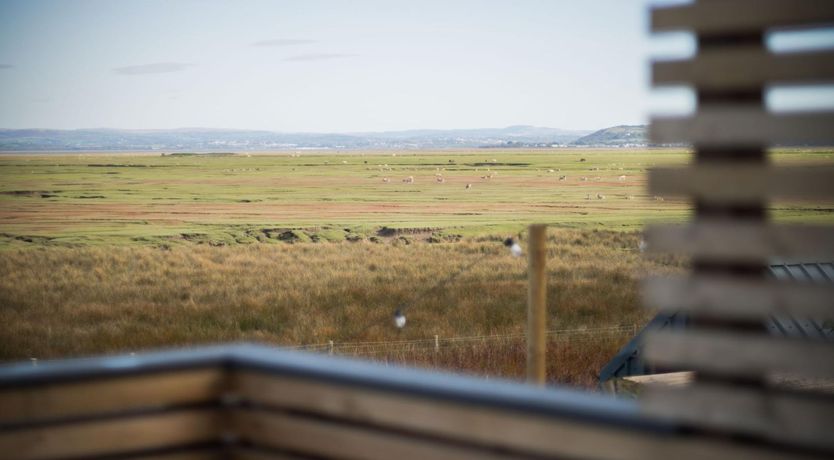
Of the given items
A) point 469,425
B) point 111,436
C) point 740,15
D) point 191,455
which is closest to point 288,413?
point 191,455

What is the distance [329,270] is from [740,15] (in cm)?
3344

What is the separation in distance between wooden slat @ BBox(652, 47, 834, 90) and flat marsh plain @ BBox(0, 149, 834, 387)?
183 mm

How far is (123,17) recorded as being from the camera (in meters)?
111

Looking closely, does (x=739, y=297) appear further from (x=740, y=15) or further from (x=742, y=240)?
(x=740, y=15)

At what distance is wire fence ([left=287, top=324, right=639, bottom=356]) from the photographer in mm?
19766

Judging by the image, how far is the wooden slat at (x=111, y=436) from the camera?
2.19 metres

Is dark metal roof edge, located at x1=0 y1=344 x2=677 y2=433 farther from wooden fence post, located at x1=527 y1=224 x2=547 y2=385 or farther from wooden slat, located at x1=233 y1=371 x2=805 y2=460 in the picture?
wooden fence post, located at x1=527 y1=224 x2=547 y2=385

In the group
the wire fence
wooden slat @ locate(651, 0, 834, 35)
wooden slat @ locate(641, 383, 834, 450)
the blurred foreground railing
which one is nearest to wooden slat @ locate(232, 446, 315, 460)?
the blurred foreground railing

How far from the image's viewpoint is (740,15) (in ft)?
5.41

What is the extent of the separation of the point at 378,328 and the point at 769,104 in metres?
22.3

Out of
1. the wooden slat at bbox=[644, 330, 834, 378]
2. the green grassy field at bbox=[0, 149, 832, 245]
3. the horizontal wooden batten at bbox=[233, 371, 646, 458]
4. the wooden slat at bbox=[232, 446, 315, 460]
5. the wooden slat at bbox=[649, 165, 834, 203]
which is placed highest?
the wooden slat at bbox=[649, 165, 834, 203]

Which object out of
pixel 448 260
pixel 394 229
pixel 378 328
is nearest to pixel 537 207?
pixel 394 229

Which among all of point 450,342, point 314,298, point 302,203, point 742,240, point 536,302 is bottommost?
point 302,203

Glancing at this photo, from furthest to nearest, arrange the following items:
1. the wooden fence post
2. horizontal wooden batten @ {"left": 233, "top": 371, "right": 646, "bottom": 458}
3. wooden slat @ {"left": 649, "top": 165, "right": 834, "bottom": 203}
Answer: the wooden fence post, horizontal wooden batten @ {"left": 233, "top": 371, "right": 646, "bottom": 458}, wooden slat @ {"left": 649, "top": 165, "right": 834, "bottom": 203}
